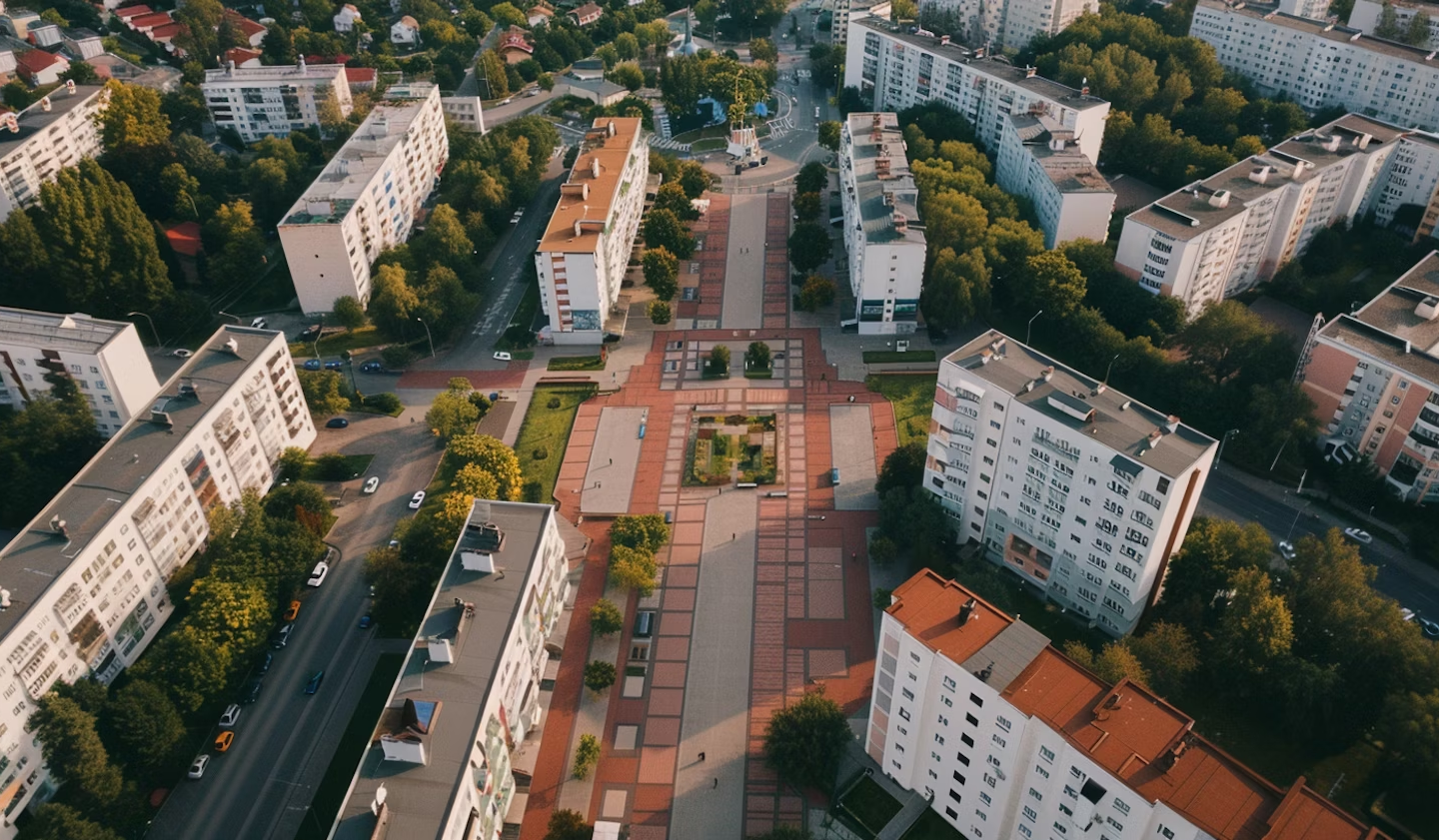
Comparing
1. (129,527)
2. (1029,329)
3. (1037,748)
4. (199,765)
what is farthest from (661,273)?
(1037,748)

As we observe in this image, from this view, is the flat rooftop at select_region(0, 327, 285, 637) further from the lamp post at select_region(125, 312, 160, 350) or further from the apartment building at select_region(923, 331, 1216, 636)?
the apartment building at select_region(923, 331, 1216, 636)

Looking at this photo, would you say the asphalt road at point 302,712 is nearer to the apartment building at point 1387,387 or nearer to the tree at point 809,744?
the tree at point 809,744

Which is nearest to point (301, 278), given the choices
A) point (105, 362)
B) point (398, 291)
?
point (398, 291)

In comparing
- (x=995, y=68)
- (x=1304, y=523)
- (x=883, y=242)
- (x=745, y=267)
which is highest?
(x=995, y=68)

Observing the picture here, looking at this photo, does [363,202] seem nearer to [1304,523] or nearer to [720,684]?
[720,684]

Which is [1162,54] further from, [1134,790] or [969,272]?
[1134,790]

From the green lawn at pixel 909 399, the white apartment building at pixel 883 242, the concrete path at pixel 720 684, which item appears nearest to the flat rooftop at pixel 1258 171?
the white apartment building at pixel 883 242

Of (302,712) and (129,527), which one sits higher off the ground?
(129,527)

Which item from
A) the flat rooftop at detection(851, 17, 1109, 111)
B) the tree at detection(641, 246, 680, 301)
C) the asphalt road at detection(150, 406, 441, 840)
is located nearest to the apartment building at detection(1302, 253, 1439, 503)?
the flat rooftop at detection(851, 17, 1109, 111)
